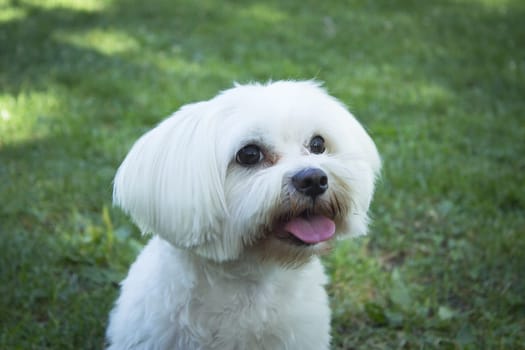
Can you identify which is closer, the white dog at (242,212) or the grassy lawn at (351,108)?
the white dog at (242,212)

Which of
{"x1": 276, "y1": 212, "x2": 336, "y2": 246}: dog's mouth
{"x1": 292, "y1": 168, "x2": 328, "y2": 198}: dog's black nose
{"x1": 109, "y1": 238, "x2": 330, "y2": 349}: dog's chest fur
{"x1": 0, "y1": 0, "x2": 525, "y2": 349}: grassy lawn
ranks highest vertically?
{"x1": 292, "y1": 168, "x2": 328, "y2": 198}: dog's black nose

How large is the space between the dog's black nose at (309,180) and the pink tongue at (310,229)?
0.39ft

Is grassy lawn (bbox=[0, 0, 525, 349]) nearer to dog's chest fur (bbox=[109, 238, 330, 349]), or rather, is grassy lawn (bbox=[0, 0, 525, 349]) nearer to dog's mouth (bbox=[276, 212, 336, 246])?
dog's chest fur (bbox=[109, 238, 330, 349])

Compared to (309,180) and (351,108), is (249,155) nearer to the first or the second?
(309,180)

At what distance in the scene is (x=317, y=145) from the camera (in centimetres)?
208

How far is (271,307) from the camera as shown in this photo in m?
2.07

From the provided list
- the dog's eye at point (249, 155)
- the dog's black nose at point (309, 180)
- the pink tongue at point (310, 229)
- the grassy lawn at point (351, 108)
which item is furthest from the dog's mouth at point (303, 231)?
the grassy lawn at point (351, 108)

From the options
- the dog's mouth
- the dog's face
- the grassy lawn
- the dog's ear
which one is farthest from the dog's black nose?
the grassy lawn

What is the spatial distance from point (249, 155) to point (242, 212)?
0.69ft

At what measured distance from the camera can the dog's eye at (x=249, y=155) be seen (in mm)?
1938

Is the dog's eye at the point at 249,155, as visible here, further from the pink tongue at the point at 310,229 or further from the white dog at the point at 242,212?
the pink tongue at the point at 310,229

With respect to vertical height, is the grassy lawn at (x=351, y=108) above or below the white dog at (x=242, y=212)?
below

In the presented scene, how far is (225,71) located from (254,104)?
3737 mm

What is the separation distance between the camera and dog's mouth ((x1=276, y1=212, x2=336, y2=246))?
6.16 ft
